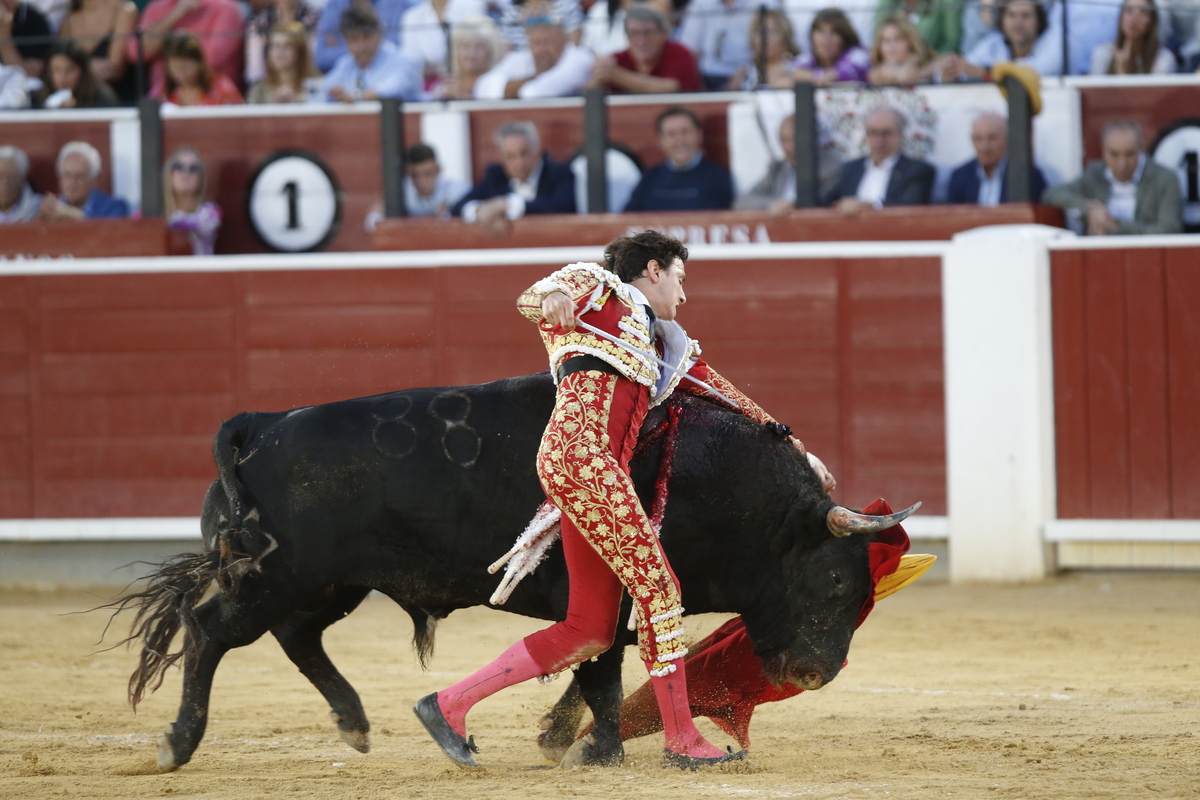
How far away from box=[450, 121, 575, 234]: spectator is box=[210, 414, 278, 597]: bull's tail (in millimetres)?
4236

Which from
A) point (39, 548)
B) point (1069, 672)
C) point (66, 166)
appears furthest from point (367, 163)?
point (1069, 672)

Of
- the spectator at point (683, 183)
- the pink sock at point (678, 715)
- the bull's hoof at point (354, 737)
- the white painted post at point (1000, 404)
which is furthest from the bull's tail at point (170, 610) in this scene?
the white painted post at point (1000, 404)

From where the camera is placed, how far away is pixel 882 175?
7.70 m

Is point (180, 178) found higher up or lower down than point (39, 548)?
higher up

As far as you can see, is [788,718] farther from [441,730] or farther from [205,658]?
[205,658]

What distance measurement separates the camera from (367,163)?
8.59 m

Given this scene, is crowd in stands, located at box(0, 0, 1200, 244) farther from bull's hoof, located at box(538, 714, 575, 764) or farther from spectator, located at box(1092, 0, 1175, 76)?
bull's hoof, located at box(538, 714, 575, 764)

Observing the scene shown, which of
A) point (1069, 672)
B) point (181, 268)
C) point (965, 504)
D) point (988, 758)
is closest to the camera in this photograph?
point (988, 758)

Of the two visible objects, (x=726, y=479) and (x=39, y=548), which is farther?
(x=39, y=548)

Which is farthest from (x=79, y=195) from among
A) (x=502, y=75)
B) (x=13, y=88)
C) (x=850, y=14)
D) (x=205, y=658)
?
(x=205, y=658)

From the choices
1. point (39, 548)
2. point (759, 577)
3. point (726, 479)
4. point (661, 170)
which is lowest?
point (39, 548)

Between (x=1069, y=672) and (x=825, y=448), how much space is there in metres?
2.67

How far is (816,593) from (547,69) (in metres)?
5.30

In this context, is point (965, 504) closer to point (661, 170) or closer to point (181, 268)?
point (661, 170)
